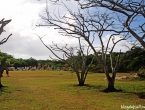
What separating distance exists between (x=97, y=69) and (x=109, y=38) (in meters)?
35.0

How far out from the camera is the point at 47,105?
10.6 metres

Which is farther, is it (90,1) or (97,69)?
(97,69)

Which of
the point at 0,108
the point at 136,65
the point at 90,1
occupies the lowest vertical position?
the point at 0,108

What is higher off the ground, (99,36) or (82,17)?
(82,17)

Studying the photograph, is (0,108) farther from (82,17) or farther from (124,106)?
(82,17)

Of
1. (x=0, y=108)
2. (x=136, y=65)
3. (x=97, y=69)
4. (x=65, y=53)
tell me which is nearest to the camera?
(x=0, y=108)

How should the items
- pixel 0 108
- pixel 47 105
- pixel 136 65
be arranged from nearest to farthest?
pixel 0 108, pixel 47 105, pixel 136 65

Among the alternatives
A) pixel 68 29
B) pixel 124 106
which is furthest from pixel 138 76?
pixel 124 106

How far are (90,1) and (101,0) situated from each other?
0.50 meters

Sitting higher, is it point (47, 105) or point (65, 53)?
point (65, 53)

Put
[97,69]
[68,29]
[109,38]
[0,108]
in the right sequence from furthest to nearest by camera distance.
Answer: [97,69] < [109,38] < [68,29] < [0,108]

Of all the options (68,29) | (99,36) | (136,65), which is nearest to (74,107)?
(68,29)

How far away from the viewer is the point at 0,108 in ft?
32.3

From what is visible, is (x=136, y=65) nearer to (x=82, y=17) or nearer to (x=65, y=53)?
(x=65, y=53)
